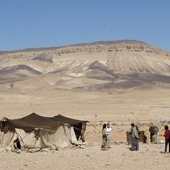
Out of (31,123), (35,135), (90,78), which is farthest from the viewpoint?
(90,78)

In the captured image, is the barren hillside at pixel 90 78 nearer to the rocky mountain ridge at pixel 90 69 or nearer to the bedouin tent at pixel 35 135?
the rocky mountain ridge at pixel 90 69

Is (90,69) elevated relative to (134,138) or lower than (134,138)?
elevated

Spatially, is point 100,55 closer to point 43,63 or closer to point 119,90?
point 43,63

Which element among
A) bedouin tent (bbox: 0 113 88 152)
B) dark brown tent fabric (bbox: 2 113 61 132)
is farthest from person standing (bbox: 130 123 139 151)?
dark brown tent fabric (bbox: 2 113 61 132)

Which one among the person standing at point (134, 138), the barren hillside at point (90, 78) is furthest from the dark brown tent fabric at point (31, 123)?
the barren hillside at point (90, 78)

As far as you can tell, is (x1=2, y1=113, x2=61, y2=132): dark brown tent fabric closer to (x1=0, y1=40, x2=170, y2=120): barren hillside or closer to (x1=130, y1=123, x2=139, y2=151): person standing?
(x1=130, y1=123, x2=139, y2=151): person standing

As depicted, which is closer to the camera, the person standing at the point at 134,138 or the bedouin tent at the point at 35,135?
the person standing at the point at 134,138

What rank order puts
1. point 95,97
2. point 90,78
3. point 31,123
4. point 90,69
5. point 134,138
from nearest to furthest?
point 134,138 < point 31,123 < point 95,97 < point 90,78 < point 90,69

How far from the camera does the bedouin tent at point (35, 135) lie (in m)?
20.9

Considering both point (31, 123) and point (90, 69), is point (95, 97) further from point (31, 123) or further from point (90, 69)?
point (31, 123)

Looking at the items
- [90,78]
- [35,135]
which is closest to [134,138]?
[35,135]

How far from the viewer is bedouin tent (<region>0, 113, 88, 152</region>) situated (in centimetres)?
2091

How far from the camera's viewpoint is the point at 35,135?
21047 millimetres

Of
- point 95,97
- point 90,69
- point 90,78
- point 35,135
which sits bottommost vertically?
point 35,135
